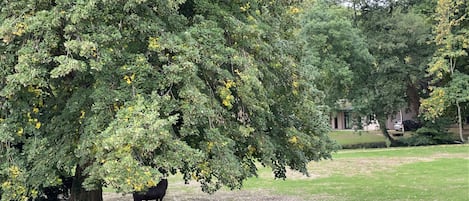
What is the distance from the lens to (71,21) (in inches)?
241

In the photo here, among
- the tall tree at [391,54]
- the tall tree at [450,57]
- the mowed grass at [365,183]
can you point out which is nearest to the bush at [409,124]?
the tall tree at [391,54]

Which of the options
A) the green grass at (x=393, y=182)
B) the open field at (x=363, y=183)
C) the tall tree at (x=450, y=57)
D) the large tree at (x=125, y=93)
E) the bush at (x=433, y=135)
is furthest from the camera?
the bush at (x=433, y=135)

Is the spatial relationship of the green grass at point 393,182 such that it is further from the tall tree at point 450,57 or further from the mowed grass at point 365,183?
the tall tree at point 450,57

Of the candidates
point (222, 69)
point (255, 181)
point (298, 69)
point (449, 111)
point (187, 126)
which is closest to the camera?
point (187, 126)

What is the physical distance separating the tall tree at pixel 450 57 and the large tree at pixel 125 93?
19.5m

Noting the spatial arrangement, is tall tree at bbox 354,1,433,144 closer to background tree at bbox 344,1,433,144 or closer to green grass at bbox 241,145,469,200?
background tree at bbox 344,1,433,144

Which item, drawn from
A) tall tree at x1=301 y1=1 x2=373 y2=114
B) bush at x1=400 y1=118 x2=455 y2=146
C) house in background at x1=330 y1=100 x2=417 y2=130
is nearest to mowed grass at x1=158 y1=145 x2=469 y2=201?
tall tree at x1=301 y1=1 x2=373 y2=114

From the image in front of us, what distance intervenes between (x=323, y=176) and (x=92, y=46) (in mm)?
12485

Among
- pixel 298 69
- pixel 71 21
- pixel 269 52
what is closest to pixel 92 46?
pixel 71 21

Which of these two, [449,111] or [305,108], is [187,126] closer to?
[305,108]

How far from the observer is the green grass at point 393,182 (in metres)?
12.6

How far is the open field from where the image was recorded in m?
Result: 12.8

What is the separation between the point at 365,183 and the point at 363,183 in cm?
6

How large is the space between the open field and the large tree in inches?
239
